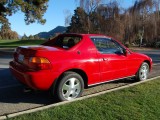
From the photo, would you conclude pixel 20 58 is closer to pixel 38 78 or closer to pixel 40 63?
pixel 40 63

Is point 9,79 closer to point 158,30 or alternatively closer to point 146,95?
point 146,95

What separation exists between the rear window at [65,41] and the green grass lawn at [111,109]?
4.76 feet

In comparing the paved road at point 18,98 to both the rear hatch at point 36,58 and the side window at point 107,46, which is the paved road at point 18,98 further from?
the side window at point 107,46

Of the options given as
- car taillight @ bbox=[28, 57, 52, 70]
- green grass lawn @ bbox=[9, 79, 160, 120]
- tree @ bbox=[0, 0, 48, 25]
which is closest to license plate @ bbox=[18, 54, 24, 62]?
car taillight @ bbox=[28, 57, 52, 70]

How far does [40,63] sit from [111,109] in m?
1.67

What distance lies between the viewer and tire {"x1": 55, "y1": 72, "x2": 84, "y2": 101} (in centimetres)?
592

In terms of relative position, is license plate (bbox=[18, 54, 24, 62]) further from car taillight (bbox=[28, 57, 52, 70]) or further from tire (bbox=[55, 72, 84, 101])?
tire (bbox=[55, 72, 84, 101])

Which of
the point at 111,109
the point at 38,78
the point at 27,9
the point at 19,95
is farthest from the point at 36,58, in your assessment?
the point at 27,9

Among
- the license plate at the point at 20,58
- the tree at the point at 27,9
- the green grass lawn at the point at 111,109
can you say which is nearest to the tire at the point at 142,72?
the green grass lawn at the point at 111,109

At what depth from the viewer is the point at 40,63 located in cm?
569

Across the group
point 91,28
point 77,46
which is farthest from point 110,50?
point 91,28

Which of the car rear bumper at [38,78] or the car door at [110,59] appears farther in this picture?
the car door at [110,59]

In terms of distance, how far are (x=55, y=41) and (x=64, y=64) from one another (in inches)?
68.5

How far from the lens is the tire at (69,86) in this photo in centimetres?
592
